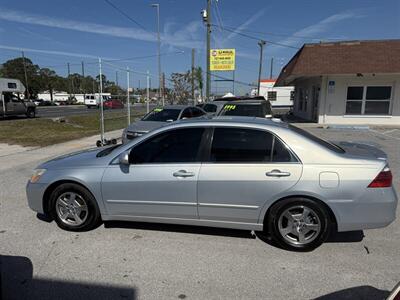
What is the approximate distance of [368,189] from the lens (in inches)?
132

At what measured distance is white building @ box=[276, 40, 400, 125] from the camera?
1778 cm

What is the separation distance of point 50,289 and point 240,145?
2.43m

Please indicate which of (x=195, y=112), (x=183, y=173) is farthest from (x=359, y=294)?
(x=195, y=112)

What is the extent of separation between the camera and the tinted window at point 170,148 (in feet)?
12.4

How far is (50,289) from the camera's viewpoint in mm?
2928

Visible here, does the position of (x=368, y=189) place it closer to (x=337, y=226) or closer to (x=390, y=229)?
(x=337, y=226)

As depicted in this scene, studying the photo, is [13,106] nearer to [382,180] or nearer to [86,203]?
[86,203]

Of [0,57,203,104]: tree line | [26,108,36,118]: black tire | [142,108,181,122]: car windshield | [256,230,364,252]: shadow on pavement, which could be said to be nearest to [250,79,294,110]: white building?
[0,57,203,104]: tree line

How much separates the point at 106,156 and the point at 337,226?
2.89m

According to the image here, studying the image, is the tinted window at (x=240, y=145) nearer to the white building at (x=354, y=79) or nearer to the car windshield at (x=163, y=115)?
the car windshield at (x=163, y=115)

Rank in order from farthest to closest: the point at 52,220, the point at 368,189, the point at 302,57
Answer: the point at 302,57
the point at 52,220
the point at 368,189

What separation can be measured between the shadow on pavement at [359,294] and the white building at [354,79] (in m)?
16.9

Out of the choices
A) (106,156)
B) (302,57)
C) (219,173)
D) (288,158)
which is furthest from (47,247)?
(302,57)

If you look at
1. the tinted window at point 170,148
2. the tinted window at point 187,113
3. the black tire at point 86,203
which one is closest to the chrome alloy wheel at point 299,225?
A: the tinted window at point 170,148
